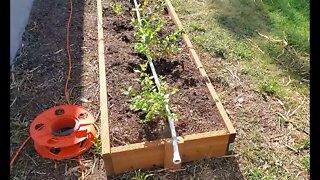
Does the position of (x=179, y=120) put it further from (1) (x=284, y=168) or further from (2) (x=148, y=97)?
(1) (x=284, y=168)

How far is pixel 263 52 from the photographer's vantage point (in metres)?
3.64

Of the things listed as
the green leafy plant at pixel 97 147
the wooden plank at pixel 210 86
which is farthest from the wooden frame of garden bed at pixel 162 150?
the green leafy plant at pixel 97 147

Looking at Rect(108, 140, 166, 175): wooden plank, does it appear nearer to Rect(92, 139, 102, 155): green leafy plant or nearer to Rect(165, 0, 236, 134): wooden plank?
Rect(92, 139, 102, 155): green leafy plant

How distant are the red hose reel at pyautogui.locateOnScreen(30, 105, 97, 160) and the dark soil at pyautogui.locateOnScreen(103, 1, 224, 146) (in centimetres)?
24

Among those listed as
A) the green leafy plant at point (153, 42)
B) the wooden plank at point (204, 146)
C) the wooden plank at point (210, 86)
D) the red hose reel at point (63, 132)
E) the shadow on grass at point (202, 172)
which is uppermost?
the green leafy plant at point (153, 42)

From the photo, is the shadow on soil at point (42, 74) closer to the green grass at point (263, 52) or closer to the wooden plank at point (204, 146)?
the wooden plank at point (204, 146)

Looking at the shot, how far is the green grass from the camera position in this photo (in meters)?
2.61

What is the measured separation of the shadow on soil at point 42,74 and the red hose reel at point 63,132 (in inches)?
3.0

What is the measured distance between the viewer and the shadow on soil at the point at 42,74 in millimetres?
2562

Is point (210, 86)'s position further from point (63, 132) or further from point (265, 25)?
point (265, 25)

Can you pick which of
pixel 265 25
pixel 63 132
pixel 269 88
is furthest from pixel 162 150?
pixel 265 25

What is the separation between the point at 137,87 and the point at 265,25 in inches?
76.5
